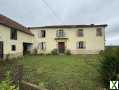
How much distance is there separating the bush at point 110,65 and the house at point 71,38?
22.8 metres

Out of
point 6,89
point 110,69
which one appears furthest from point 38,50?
point 6,89

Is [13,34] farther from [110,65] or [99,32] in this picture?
[110,65]

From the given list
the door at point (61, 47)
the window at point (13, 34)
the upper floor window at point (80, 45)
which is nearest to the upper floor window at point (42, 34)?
the door at point (61, 47)

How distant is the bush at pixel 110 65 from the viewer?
830 centimetres

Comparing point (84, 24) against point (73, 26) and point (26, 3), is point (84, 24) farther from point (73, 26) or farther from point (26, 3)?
point (26, 3)

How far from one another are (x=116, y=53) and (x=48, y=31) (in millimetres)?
24852

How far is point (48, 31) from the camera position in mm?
32688

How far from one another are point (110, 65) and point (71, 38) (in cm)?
2377

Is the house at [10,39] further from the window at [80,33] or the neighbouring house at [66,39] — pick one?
the window at [80,33]

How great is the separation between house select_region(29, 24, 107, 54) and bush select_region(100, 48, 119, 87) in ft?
75.0

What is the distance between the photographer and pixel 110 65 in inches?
333

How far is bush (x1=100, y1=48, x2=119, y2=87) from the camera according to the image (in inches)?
327

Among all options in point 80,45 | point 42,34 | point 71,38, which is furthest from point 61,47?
point 42,34

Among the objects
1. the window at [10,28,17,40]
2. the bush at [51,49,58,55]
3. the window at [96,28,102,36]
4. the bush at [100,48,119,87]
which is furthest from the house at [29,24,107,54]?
the bush at [100,48,119,87]
